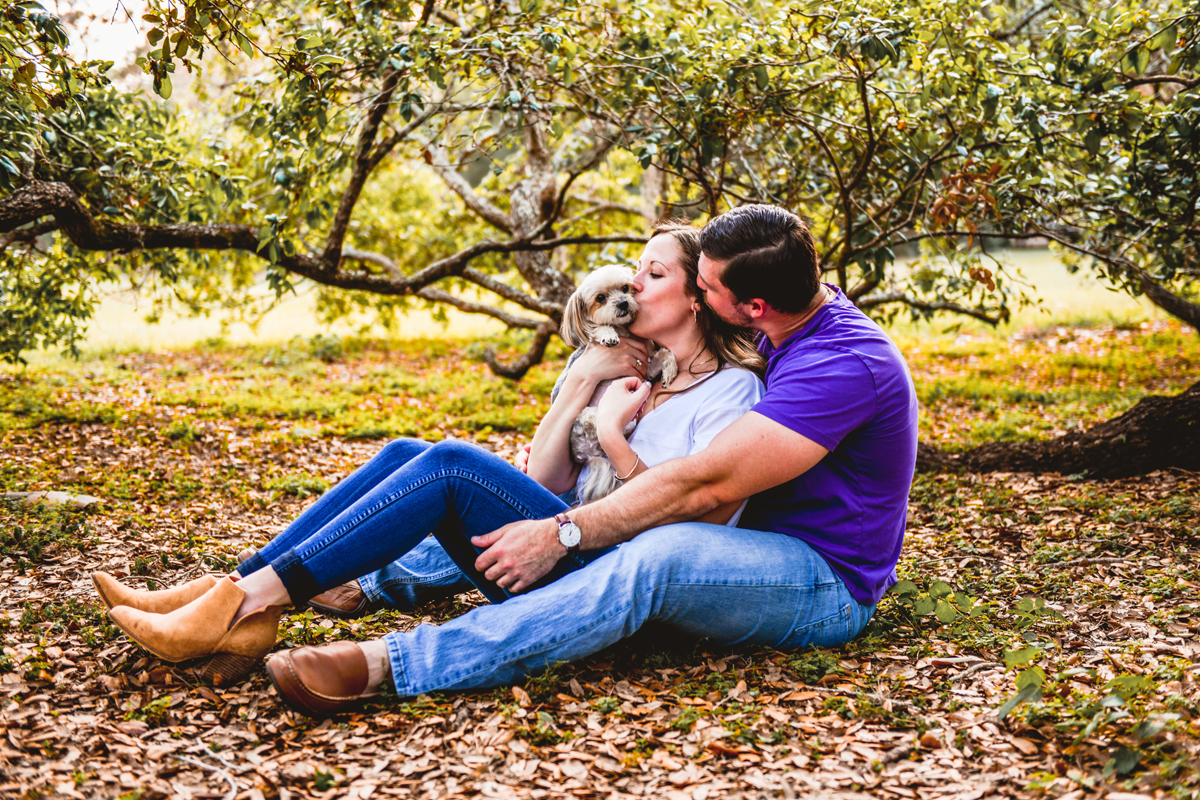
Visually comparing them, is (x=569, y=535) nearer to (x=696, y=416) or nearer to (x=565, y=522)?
(x=565, y=522)

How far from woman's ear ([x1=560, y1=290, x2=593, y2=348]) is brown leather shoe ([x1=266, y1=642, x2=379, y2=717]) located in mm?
1621

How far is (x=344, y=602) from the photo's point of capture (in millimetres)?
3566

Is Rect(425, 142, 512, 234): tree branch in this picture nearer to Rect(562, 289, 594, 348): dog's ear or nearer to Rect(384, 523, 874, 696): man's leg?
Rect(562, 289, 594, 348): dog's ear

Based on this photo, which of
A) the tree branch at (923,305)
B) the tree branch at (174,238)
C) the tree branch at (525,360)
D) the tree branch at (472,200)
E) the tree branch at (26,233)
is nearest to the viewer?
the tree branch at (174,238)

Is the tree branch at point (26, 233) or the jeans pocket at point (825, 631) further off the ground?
the tree branch at point (26, 233)

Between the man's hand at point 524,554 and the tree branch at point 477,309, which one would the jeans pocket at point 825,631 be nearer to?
the man's hand at point 524,554

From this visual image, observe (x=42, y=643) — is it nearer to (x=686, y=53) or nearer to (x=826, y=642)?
(x=826, y=642)

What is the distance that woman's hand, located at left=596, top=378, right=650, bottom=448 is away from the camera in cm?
319

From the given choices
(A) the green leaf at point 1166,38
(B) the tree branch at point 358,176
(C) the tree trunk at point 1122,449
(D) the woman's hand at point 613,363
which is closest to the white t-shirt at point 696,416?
(D) the woman's hand at point 613,363

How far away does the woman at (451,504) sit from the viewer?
2.83 m

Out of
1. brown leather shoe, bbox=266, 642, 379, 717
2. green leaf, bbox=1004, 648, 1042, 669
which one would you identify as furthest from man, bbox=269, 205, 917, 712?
green leaf, bbox=1004, 648, 1042, 669

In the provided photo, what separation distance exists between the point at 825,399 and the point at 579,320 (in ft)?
4.25

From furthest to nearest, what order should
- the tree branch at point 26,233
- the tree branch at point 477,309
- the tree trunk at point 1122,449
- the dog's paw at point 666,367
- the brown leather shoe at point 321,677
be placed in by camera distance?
the tree branch at point 477,309, the tree branch at point 26,233, the tree trunk at point 1122,449, the dog's paw at point 666,367, the brown leather shoe at point 321,677

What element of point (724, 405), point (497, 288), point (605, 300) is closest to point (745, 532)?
point (724, 405)
